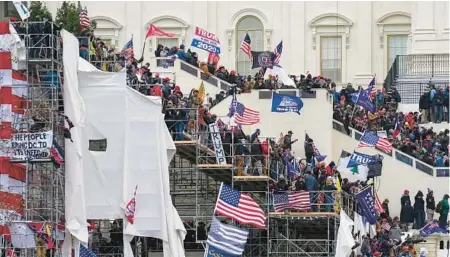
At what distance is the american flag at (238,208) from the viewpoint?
9650 centimetres

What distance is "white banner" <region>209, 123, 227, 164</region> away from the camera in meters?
99.0

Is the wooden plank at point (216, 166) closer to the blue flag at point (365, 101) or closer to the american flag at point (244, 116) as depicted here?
the american flag at point (244, 116)

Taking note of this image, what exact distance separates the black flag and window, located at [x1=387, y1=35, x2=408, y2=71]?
14582 millimetres

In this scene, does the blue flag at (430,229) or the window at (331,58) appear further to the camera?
the window at (331,58)

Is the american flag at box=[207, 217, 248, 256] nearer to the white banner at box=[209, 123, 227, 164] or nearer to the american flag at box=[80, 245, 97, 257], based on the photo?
the white banner at box=[209, 123, 227, 164]

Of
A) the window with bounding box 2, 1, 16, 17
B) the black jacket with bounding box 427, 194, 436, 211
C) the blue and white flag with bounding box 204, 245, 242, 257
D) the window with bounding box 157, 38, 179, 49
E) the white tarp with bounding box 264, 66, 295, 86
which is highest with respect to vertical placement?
the window with bounding box 2, 1, 16, 17

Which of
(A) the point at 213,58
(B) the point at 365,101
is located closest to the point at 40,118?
(B) the point at 365,101

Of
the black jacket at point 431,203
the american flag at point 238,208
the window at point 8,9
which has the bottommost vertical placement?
the black jacket at point 431,203

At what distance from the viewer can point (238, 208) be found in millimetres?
96812

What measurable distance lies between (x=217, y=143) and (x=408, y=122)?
14.8m

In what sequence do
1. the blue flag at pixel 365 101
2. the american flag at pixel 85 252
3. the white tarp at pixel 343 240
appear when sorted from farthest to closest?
1. the blue flag at pixel 365 101
2. the white tarp at pixel 343 240
3. the american flag at pixel 85 252

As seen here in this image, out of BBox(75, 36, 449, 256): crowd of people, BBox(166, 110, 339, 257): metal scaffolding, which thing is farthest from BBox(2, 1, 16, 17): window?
BBox(166, 110, 339, 257): metal scaffolding

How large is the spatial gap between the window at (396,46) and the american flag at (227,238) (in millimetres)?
32575

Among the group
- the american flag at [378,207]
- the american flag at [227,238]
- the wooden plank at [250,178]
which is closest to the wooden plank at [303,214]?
the wooden plank at [250,178]
